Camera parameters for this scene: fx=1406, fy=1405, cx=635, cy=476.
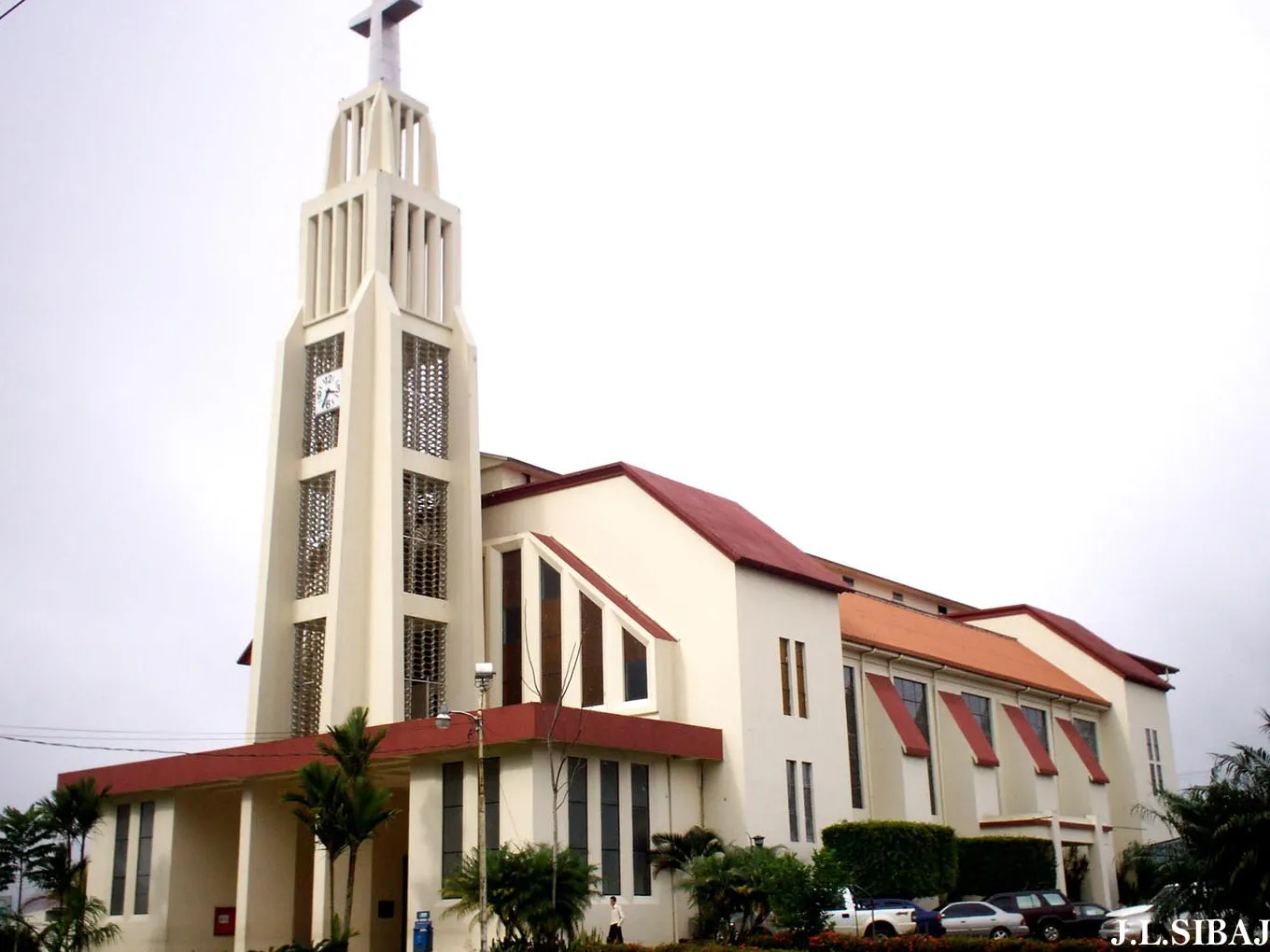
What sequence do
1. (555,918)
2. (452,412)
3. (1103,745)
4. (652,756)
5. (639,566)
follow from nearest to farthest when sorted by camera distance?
(555,918) < (652,756) < (639,566) < (452,412) < (1103,745)

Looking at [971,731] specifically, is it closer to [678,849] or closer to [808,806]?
[808,806]

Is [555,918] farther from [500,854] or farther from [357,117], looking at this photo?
[357,117]

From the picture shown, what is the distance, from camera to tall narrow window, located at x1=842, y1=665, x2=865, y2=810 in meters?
44.2

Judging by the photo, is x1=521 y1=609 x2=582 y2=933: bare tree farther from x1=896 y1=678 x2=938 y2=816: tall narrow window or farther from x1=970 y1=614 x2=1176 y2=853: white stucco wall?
x1=970 y1=614 x2=1176 y2=853: white stucco wall

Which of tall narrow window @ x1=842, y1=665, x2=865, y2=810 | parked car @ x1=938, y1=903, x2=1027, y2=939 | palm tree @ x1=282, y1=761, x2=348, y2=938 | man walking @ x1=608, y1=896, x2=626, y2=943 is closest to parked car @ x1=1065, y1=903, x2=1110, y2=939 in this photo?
parked car @ x1=938, y1=903, x2=1027, y2=939

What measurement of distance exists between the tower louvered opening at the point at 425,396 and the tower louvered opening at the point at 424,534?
1.10m

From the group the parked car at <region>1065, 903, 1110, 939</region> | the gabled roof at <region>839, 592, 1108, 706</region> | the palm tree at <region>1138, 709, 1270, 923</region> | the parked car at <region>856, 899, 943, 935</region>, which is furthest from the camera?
the gabled roof at <region>839, 592, 1108, 706</region>

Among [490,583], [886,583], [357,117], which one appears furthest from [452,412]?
[886,583]

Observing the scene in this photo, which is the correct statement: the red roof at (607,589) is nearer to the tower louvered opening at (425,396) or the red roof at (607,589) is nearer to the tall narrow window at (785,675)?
the tall narrow window at (785,675)

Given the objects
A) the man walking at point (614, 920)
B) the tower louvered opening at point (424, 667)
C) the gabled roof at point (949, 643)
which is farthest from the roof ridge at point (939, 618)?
the man walking at point (614, 920)

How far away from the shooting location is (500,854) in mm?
29203

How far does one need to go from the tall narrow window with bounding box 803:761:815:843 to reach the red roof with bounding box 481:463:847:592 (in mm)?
5610

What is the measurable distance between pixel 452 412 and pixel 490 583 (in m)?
5.50

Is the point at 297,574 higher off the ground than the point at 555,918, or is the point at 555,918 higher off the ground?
the point at 297,574
